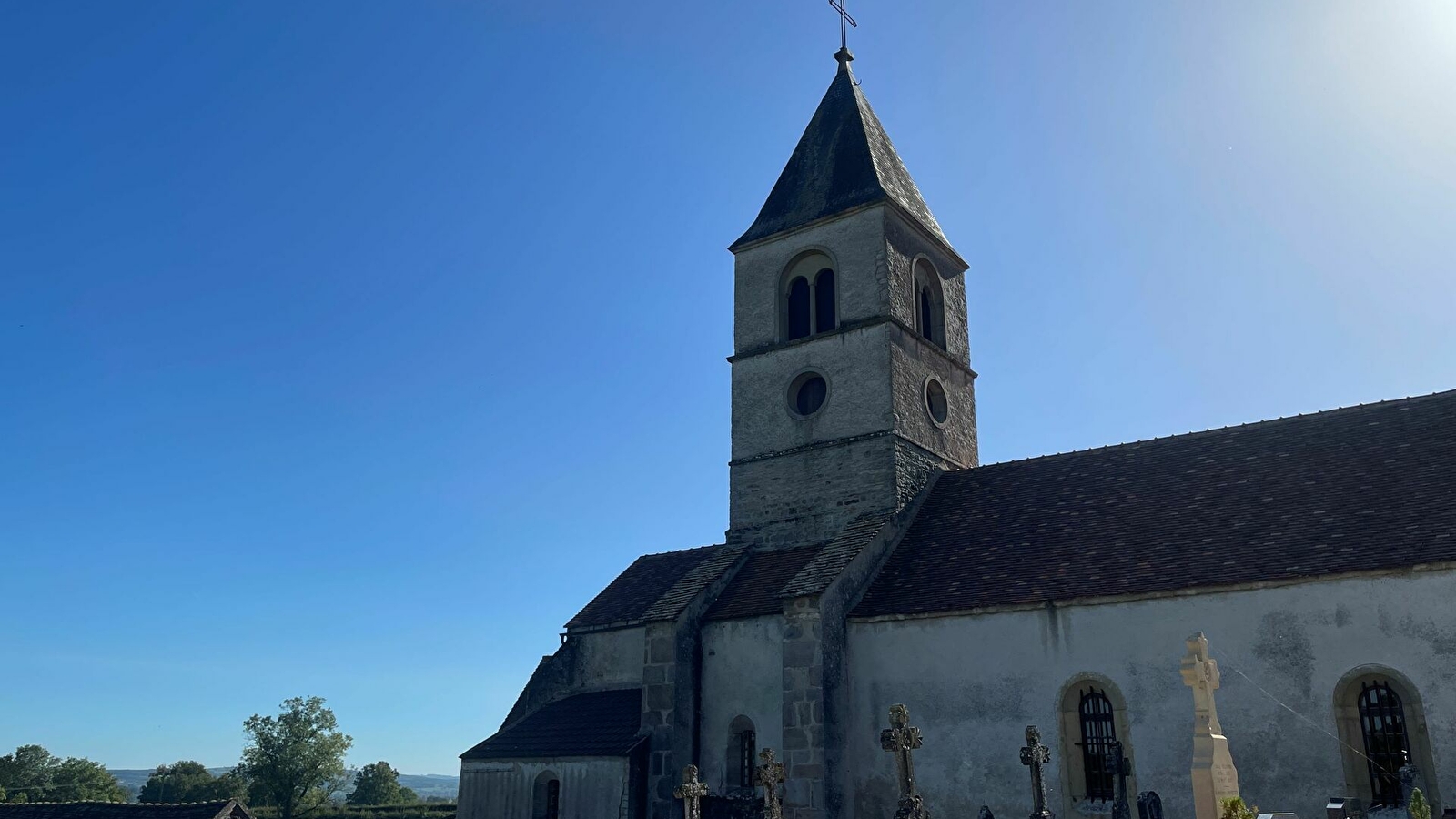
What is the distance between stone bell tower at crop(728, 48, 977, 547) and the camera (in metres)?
21.4

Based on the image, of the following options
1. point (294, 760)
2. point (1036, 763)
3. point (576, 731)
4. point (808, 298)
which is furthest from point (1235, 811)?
point (294, 760)

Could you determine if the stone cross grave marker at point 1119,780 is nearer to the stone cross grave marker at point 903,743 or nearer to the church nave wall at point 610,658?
the stone cross grave marker at point 903,743

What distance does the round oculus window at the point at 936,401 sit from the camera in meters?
23.2

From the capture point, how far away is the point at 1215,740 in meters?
11.4

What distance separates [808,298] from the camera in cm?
2395

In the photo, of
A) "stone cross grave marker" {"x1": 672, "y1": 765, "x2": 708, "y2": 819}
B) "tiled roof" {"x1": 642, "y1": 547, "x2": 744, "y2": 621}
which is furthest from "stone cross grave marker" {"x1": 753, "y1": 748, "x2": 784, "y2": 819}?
"tiled roof" {"x1": 642, "y1": 547, "x2": 744, "y2": 621}

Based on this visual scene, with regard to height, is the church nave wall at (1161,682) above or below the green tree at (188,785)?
above

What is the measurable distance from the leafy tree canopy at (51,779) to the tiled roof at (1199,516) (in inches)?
2100

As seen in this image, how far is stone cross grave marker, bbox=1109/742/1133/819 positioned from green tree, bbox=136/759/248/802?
51.5 m

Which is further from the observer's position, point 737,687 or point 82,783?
point 82,783

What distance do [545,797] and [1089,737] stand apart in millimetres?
10638

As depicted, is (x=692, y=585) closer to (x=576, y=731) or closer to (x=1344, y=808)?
(x=576, y=731)

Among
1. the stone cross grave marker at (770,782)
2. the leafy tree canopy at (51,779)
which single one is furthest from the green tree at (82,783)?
the stone cross grave marker at (770,782)

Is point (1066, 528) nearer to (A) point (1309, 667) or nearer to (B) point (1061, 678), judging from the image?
(B) point (1061, 678)
